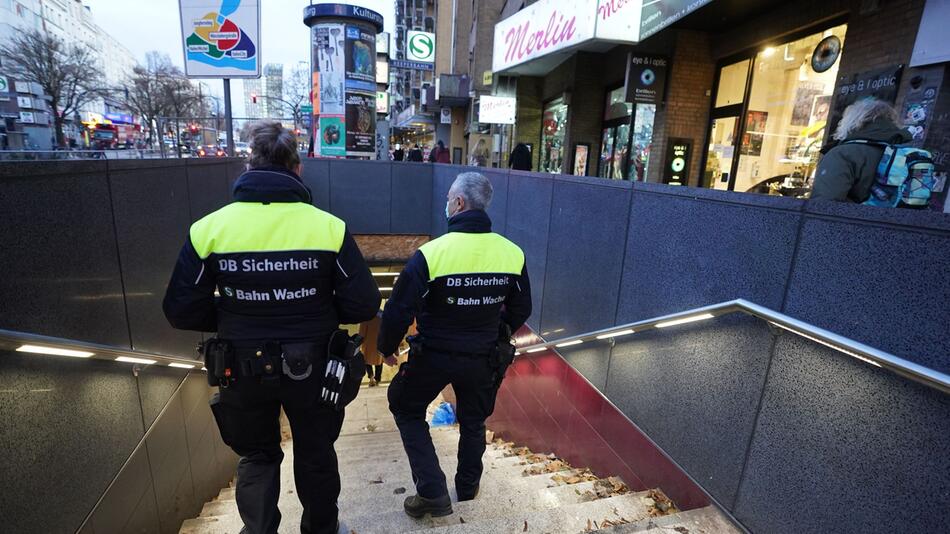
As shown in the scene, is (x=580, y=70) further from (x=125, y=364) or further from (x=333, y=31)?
(x=125, y=364)

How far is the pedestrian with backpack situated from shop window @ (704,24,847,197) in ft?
14.1

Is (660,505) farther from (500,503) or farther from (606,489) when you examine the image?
(500,503)

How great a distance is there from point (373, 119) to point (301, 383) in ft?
34.8

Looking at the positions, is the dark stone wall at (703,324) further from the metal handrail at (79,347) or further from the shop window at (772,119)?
the shop window at (772,119)

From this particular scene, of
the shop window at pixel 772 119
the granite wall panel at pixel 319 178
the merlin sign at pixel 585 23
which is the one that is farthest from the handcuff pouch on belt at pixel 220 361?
the granite wall panel at pixel 319 178

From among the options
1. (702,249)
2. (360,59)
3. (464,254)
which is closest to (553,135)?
(360,59)

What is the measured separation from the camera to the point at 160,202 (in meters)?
3.49

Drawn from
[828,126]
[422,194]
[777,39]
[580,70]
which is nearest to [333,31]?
[422,194]

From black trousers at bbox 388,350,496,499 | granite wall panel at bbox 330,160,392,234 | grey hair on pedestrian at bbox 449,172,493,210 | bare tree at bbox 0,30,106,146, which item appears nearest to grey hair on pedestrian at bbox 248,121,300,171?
grey hair on pedestrian at bbox 449,172,493,210

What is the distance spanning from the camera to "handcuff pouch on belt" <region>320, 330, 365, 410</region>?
8.16 ft

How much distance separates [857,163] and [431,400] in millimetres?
2896

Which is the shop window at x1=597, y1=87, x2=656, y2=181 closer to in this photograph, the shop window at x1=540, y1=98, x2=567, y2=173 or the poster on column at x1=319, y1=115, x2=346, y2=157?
the shop window at x1=540, y1=98, x2=567, y2=173

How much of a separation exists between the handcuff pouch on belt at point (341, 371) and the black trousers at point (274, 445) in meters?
0.06

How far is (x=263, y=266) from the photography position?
2.27m
